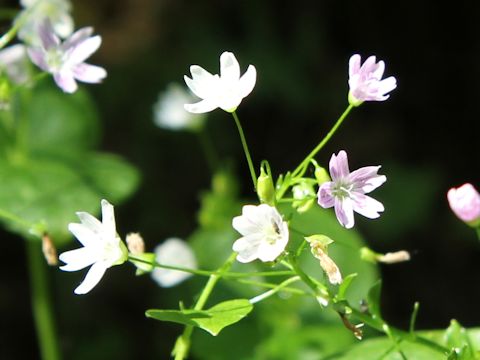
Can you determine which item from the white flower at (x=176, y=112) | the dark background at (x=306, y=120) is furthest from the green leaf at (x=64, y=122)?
the dark background at (x=306, y=120)

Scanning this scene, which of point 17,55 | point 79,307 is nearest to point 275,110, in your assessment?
point 79,307

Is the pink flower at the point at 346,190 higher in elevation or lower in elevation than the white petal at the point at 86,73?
lower

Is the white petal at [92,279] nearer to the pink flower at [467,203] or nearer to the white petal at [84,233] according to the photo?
the white petal at [84,233]

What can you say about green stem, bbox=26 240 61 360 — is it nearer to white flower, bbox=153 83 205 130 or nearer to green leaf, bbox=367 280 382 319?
white flower, bbox=153 83 205 130

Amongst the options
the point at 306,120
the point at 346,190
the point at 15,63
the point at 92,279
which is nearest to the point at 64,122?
the point at 15,63

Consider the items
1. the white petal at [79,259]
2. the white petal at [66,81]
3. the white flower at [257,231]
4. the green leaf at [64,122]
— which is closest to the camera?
the white flower at [257,231]

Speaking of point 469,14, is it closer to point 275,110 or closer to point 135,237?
point 275,110
